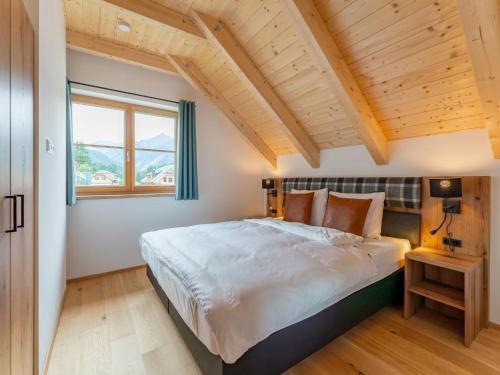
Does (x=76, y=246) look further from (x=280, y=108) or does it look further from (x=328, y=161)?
(x=328, y=161)

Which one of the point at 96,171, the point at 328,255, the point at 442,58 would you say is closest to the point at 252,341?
the point at 328,255

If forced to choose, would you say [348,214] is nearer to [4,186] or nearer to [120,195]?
[4,186]

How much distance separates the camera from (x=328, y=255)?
177 cm

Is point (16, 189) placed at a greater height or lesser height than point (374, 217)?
greater

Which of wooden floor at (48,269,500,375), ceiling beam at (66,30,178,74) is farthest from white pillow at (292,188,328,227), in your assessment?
ceiling beam at (66,30,178,74)

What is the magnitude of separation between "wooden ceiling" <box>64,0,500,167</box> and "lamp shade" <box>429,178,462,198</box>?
1.37 feet

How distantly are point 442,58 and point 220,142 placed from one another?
282 cm

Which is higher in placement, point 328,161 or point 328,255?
point 328,161

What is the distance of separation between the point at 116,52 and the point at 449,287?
4.16 meters

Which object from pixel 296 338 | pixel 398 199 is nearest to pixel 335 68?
pixel 398 199

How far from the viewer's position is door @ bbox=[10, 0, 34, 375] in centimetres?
100

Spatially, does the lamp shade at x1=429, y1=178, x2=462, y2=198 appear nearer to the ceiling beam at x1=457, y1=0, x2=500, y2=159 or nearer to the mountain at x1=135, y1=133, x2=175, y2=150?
the ceiling beam at x1=457, y1=0, x2=500, y2=159

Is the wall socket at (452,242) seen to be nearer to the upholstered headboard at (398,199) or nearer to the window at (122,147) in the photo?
the upholstered headboard at (398,199)

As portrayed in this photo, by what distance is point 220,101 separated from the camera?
3.52 m
